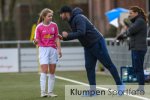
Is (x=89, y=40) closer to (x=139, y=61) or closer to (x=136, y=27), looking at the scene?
(x=136, y=27)

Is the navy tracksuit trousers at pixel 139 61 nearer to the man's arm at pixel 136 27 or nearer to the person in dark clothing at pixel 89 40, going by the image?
the man's arm at pixel 136 27

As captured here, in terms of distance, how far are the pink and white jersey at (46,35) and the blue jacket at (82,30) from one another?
24.3 inches

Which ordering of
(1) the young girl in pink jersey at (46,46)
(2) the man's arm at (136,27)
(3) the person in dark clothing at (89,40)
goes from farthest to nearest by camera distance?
1. (2) the man's arm at (136,27)
2. (1) the young girl in pink jersey at (46,46)
3. (3) the person in dark clothing at (89,40)

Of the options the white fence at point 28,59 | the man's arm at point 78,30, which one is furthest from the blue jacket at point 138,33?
the white fence at point 28,59

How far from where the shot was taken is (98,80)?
18672mm

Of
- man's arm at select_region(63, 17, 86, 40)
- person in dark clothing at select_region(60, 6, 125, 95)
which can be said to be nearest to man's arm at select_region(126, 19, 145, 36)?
person in dark clothing at select_region(60, 6, 125, 95)

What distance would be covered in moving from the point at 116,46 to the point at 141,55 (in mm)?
6607

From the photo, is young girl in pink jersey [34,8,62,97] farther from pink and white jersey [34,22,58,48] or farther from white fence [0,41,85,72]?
white fence [0,41,85,72]

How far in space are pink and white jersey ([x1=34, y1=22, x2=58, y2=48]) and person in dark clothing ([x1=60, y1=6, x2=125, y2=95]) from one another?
600 millimetres

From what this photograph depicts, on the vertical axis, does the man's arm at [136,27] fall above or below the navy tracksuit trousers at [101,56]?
above

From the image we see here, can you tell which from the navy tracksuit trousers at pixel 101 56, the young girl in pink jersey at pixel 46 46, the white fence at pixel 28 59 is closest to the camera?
the navy tracksuit trousers at pixel 101 56

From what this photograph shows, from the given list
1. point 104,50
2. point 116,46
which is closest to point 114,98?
point 104,50

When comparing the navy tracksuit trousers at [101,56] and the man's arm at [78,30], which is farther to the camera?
the navy tracksuit trousers at [101,56]

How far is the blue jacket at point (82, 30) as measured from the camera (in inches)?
511
